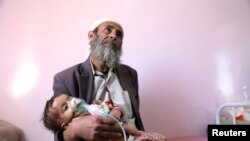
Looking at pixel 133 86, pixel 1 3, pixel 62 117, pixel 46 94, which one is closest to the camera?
pixel 62 117

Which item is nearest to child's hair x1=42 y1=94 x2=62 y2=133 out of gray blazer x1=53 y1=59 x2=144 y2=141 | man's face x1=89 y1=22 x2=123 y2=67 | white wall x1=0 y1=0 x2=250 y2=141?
gray blazer x1=53 y1=59 x2=144 y2=141

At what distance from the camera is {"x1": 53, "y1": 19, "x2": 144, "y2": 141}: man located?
1.11 metres

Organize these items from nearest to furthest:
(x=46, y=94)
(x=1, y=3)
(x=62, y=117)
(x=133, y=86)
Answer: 1. (x=62, y=117)
2. (x=133, y=86)
3. (x=46, y=94)
4. (x=1, y=3)

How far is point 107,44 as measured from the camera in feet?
3.99

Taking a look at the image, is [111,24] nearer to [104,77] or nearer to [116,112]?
[104,77]

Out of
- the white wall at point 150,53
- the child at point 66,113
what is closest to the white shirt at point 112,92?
the child at point 66,113

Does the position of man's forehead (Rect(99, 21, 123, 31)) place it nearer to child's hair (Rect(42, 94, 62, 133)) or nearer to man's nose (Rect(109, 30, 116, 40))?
man's nose (Rect(109, 30, 116, 40))

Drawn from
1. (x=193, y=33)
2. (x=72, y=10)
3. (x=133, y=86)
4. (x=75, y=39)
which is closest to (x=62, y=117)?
(x=133, y=86)

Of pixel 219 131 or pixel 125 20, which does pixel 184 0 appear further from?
pixel 219 131

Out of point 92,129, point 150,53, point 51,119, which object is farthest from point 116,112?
point 150,53

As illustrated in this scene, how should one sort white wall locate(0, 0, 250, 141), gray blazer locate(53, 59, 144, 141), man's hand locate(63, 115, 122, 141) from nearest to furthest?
man's hand locate(63, 115, 122, 141)
gray blazer locate(53, 59, 144, 141)
white wall locate(0, 0, 250, 141)

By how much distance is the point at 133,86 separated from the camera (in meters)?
1.29

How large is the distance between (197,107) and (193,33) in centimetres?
50

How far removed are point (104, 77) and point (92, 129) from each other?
349mm
